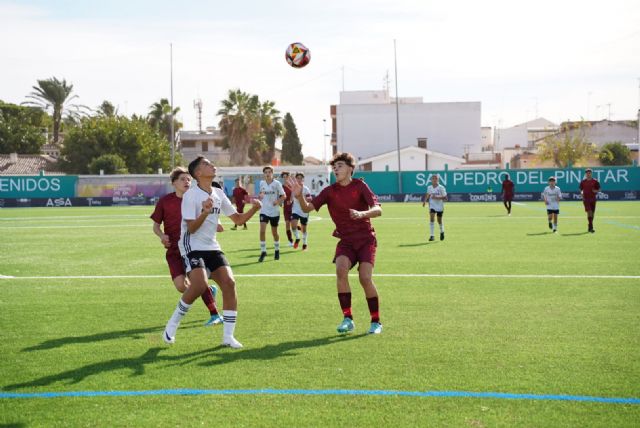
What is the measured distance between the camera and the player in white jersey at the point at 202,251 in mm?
7289

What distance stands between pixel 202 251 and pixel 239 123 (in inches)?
2973

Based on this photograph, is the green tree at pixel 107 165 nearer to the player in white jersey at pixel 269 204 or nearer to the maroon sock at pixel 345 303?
the player in white jersey at pixel 269 204

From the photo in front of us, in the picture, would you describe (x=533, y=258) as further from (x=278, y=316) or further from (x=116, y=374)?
(x=116, y=374)

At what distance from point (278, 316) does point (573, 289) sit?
5.18 metres

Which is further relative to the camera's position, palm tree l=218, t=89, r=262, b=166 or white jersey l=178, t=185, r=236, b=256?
palm tree l=218, t=89, r=262, b=166

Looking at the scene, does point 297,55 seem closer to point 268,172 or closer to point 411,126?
point 268,172

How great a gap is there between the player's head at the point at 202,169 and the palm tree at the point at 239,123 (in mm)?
75073

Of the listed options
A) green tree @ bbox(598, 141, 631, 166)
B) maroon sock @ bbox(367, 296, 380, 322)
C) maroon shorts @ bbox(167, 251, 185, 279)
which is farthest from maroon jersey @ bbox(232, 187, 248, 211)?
green tree @ bbox(598, 141, 631, 166)

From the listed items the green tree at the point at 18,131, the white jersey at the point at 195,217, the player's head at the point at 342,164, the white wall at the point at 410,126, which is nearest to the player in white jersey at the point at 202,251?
the white jersey at the point at 195,217

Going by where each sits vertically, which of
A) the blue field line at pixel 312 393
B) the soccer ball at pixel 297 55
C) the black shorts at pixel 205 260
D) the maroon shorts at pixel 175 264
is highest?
the soccer ball at pixel 297 55

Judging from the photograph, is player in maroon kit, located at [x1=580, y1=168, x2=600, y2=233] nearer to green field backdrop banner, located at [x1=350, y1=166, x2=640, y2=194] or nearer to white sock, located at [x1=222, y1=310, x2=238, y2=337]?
white sock, located at [x1=222, y1=310, x2=238, y2=337]

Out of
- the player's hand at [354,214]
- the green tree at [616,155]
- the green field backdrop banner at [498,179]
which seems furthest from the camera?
the green tree at [616,155]

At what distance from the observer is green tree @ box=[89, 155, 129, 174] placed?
70.1m

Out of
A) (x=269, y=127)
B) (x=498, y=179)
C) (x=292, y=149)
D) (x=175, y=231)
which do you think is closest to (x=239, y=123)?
(x=269, y=127)
